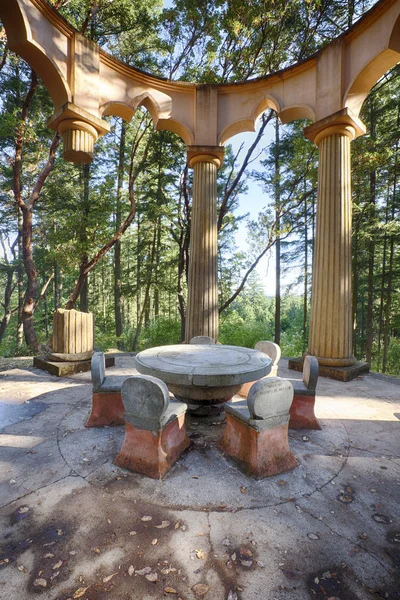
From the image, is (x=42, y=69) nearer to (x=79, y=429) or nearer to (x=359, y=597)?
(x=79, y=429)

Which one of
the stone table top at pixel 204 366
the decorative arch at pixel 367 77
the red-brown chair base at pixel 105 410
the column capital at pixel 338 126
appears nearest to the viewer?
the stone table top at pixel 204 366

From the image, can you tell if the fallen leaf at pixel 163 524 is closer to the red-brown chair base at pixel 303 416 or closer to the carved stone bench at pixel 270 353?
the red-brown chair base at pixel 303 416

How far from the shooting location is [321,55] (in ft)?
18.9

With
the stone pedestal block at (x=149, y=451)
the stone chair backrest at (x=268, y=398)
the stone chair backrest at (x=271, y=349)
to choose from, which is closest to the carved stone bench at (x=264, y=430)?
Result: the stone chair backrest at (x=268, y=398)

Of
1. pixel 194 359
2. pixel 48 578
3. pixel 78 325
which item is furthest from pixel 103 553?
pixel 78 325

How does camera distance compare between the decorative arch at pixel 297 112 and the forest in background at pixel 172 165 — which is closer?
the decorative arch at pixel 297 112

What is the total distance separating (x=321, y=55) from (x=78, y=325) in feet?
25.0

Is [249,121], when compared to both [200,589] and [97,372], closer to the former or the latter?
[97,372]

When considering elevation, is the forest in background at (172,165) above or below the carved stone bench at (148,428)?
above

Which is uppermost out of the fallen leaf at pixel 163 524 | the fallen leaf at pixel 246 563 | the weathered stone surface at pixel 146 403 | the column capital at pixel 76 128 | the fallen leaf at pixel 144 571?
the column capital at pixel 76 128

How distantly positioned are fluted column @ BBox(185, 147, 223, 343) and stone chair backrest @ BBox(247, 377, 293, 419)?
3.91 m

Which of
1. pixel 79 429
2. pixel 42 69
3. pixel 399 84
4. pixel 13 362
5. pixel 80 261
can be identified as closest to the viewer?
pixel 79 429

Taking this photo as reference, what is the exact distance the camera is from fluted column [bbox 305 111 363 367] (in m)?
5.70

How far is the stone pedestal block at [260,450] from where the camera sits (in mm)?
2453
